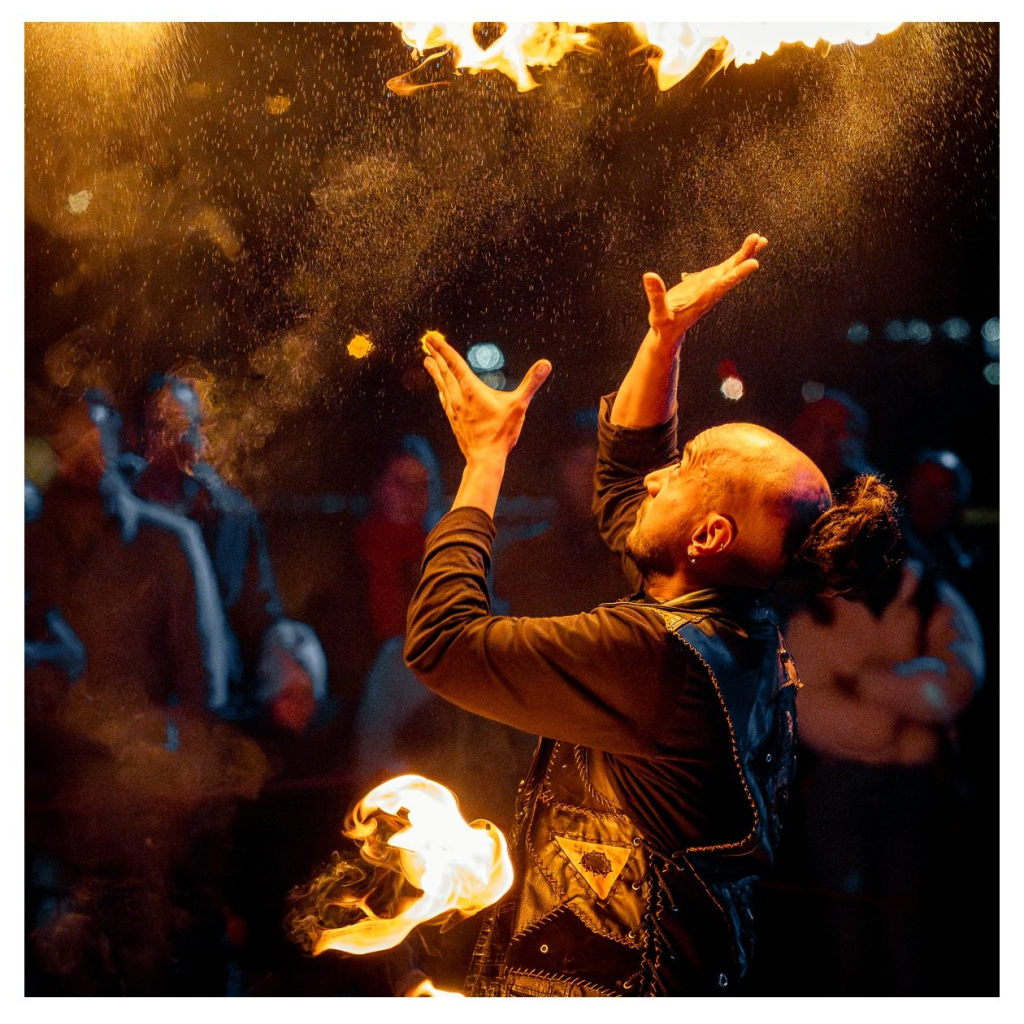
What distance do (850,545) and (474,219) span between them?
114 centimetres

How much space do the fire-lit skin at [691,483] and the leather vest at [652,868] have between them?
0.11 m

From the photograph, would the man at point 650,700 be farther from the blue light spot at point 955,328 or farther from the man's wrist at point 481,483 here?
the blue light spot at point 955,328

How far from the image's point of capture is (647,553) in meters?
1.84

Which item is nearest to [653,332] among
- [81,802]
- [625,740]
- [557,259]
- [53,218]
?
[557,259]

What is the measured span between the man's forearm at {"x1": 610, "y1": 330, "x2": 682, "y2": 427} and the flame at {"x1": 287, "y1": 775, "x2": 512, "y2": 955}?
95 centimetres

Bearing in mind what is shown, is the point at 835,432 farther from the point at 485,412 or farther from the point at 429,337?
the point at 429,337

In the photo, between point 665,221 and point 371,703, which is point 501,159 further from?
point 371,703

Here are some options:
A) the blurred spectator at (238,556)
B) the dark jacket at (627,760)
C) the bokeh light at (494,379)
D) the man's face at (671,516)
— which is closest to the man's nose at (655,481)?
the man's face at (671,516)

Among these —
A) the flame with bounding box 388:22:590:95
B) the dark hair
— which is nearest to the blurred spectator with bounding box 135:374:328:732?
the flame with bounding box 388:22:590:95

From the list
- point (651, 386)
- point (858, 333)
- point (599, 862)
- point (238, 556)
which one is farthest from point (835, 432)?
point (238, 556)

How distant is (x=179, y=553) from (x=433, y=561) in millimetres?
760

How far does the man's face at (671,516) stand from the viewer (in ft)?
5.90

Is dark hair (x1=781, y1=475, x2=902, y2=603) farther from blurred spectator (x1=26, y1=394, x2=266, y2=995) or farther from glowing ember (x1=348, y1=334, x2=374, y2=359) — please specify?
blurred spectator (x1=26, y1=394, x2=266, y2=995)

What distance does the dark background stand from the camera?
221 centimetres
